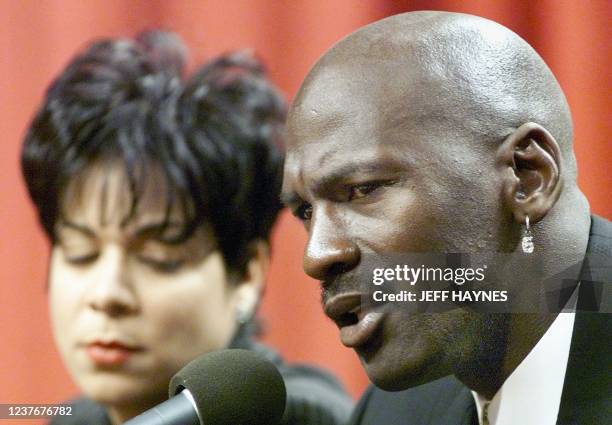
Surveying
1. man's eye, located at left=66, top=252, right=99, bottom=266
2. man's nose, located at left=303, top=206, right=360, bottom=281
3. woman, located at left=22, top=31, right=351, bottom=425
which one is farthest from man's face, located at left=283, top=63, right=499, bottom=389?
man's eye, located at left=66, top=252, right=99, bottom=266

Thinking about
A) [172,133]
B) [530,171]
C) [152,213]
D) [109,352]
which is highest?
[530,171]

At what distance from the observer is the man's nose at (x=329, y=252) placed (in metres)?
1.04

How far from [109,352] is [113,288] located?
11 cm

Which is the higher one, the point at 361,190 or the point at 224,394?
the point at 361,190

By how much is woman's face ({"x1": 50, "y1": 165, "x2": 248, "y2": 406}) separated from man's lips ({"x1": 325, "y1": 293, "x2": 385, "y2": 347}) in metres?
0.62

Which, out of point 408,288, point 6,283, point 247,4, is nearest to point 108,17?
point 247,4

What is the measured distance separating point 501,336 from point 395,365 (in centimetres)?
13

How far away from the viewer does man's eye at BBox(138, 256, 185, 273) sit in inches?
63.6

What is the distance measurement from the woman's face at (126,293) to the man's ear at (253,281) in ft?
0.25

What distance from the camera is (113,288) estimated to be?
1.60 m

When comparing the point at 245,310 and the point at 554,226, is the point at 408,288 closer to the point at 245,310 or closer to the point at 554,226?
the point at 554,226

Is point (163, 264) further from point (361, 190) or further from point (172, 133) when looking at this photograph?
point (361, 190)

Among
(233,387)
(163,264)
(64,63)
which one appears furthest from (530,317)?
(64,63)

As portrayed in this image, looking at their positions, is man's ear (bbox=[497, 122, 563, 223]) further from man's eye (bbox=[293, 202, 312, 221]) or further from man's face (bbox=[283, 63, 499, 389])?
man's eye (bbox=[293, 202, 312, 221])
